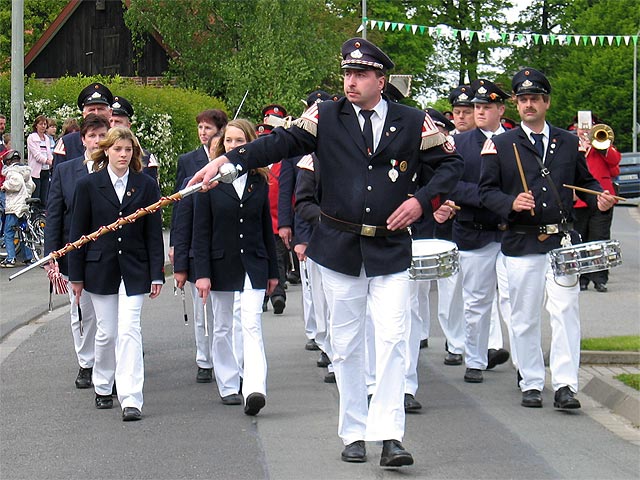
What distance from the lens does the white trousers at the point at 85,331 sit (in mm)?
10242

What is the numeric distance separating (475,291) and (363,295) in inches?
124

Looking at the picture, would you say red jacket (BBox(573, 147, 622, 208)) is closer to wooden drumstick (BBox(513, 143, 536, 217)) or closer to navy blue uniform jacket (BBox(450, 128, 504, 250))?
navy blue uniform jacket (BBox(450, 128, 504, 250))

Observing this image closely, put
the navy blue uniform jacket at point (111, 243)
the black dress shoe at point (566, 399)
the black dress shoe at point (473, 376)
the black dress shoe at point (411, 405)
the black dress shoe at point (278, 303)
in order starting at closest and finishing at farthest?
the black dress shoe at point (566, 399) → the black dress shoe at point (411, 405) → the navy blue uniform jacket at point (111, 243) → the black dress shoe at point (473, 376) → the black dress shoe at point (278, 303)

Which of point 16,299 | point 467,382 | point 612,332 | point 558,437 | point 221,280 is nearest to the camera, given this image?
point 558,437

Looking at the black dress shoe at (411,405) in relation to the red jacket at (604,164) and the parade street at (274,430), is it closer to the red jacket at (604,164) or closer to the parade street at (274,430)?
the parade street at (274,430)

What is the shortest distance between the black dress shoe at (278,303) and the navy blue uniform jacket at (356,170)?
7.12 metres

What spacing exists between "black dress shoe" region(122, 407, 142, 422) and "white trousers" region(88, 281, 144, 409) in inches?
1.3

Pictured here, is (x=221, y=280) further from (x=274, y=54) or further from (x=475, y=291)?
(x=274, y=54)

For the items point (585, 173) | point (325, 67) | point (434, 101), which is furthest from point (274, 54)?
point (585, 173)

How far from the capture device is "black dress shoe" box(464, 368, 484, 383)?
10.5 meters

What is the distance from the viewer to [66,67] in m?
55.5

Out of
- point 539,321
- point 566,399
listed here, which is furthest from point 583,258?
point 566,399

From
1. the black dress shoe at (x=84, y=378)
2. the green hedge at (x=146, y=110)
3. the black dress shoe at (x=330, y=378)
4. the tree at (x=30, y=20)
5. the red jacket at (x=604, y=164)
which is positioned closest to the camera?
the black dress shoe at (x=84, y=378)

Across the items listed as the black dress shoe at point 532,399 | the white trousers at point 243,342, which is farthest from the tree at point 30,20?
the black dress shoe at point 532,399
